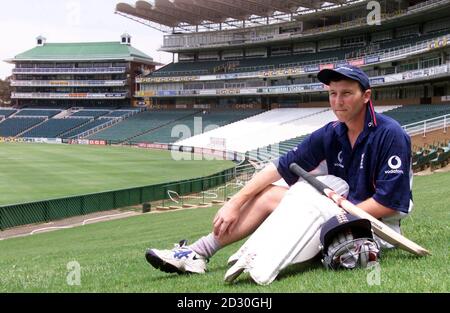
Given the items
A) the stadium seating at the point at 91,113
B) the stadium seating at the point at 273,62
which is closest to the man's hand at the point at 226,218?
the stadium seating at the point at 273,62

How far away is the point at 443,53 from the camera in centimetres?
4591

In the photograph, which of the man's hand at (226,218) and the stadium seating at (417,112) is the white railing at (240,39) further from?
the man's hand at (226,218)

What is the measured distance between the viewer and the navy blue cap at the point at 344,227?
429cm

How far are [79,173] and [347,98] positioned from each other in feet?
112

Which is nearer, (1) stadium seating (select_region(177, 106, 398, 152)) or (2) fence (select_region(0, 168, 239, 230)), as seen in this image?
(2) fence (select_region(0, 168, 239, 230))

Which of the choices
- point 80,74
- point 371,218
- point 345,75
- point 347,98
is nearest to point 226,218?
point 371,218

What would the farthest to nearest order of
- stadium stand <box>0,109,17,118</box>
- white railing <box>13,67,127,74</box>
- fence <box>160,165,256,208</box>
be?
stadium stand <box>0,109,17,118</box> → white railing <box>13,67,127,74</box> → fence <box>160,165,256,208</box>

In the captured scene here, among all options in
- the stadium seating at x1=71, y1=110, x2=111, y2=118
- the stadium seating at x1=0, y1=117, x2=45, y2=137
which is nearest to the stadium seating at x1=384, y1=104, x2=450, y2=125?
the stadium seating at x1=71, y1=110, x2=111, y2=118

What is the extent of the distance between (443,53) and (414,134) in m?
18.8

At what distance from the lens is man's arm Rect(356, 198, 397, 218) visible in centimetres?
455

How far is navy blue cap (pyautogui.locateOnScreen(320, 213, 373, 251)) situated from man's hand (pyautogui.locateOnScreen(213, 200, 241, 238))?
2.97 ft

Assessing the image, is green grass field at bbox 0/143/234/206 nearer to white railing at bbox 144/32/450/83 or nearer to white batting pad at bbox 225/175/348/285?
white railing at bbox 144/32/450/83

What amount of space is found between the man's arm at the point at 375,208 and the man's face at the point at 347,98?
0.82 meters
